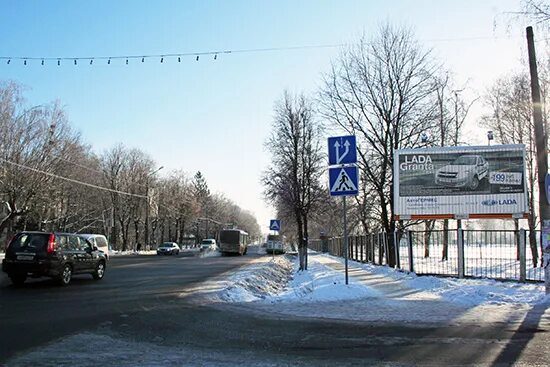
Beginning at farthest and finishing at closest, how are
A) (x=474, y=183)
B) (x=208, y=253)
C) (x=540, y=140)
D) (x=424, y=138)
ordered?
1. (x=208, y=253)
2. (x=424, y=138)
3. (x=474, y=183)
4. (x=540, y=140)

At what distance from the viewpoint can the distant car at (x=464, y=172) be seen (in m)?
19.0

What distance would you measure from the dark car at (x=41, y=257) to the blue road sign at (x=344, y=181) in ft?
28.5

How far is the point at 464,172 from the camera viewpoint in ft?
63.2

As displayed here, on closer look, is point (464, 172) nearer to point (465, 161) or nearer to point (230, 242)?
point (465, 161)

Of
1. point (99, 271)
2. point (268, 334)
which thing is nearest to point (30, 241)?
point (99, 271)

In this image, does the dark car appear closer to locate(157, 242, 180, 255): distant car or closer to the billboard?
the billboard

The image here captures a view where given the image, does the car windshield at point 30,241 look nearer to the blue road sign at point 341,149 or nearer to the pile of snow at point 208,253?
the blue road sign at point 341,149

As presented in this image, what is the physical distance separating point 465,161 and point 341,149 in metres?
7.28

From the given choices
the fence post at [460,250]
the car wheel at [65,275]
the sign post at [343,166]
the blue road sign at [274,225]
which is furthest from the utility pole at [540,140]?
the blue road sign at [274,225]

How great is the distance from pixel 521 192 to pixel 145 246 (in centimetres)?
6850

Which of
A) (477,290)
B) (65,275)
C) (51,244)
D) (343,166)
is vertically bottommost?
(477,290)

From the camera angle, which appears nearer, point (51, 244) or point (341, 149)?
point (341, 149)

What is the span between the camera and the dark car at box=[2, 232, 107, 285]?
15617 mm

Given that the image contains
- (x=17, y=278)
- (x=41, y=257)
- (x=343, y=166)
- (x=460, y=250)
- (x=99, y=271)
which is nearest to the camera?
(x=343, y=166)
